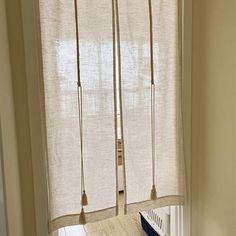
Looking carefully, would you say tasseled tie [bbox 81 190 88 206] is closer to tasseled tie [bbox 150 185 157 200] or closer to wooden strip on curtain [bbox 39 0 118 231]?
wooden strip on curtain [bbox 39 0 118 231]

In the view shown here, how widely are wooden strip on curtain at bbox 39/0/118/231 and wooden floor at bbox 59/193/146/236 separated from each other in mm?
912

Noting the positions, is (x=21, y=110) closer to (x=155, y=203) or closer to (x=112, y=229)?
(x=155, y=203)

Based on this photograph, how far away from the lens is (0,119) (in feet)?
3.24

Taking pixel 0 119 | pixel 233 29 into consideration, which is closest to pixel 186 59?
pixel 233 29

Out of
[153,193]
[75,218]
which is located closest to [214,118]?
[153,193]

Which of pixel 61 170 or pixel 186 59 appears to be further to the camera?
pixel 186 59

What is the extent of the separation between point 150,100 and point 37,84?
0.61m

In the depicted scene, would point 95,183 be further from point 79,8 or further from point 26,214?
point 79,8

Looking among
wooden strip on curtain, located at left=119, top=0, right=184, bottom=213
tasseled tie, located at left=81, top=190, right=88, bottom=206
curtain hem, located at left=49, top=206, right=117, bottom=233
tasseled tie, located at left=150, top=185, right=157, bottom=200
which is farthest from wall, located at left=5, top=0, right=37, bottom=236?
tasseled tie, located at left=150, top=185, right=157, bottom=200

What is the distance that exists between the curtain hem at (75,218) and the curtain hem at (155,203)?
109 mm

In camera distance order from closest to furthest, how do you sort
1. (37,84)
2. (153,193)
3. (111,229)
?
(37,84)
(153,193)
(111,229)

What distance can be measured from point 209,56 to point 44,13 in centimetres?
86

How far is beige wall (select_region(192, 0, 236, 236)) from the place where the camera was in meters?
1.43

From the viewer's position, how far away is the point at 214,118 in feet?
5.13
